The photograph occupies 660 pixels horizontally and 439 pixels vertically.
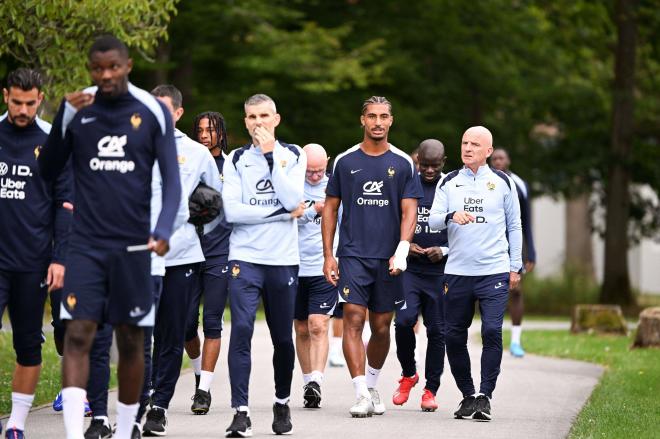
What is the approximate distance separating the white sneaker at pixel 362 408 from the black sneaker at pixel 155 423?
1.78 metres

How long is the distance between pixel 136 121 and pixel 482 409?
4.21 m

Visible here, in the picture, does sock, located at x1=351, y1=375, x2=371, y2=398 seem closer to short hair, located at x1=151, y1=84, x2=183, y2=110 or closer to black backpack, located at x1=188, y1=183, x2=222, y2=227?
black backpack, located at x1=188, y1=183, x2=222, y2=227

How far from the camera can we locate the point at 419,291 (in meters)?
12.5

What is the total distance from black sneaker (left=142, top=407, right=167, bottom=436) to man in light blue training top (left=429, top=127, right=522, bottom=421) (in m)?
2.50

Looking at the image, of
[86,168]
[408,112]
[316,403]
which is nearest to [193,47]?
[408,112]

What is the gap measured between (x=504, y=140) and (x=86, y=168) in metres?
29.4

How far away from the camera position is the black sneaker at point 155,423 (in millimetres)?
9930

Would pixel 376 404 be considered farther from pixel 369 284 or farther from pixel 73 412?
pixel 73 412

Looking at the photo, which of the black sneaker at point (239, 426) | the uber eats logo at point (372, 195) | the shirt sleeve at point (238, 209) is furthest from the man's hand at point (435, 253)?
the black sneaker at point (239, 426)

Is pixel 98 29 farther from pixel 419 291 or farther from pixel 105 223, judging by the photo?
pixel 105 223

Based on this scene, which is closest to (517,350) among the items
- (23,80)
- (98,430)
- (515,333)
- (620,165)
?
(515,333)

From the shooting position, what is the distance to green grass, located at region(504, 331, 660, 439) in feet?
34.6

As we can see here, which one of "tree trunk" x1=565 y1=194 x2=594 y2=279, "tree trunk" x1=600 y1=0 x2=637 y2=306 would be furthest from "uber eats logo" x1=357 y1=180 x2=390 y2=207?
"tree trunk" x1=565 y1=194 x2=594 y2=279

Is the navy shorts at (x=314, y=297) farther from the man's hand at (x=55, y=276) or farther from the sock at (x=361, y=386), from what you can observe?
the man's hand at (x=55, y=276)
